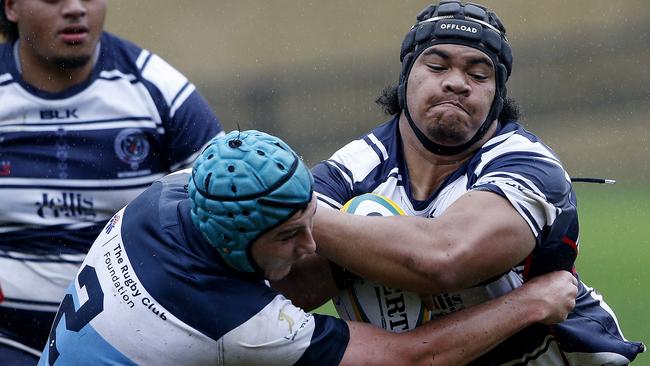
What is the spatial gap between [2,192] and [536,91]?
14.7 metres

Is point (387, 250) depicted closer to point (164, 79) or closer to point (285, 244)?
point (285, 244)

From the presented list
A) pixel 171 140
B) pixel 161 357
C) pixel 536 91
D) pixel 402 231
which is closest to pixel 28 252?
pixel 171 140

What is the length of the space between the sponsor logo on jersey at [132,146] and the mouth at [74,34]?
1.44 ft

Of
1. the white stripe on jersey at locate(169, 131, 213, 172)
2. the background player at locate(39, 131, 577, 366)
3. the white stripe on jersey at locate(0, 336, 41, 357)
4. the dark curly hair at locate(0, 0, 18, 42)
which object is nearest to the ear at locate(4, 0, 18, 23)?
the dark curly hair at locate(0, 0, 18, 42)

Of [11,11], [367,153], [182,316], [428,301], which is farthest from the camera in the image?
[11,11]

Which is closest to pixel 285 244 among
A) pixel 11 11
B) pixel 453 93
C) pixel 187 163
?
pixel 453 93

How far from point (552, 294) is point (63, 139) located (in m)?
2.24

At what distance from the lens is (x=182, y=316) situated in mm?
4090

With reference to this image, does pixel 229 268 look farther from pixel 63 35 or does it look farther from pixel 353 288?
pixel 63 35

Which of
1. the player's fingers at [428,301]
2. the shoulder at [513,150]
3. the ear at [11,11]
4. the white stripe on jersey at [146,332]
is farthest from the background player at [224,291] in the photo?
the ear at [11,11]

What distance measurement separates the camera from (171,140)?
550 centimetres

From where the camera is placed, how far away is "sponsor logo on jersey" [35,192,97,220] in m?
5.47

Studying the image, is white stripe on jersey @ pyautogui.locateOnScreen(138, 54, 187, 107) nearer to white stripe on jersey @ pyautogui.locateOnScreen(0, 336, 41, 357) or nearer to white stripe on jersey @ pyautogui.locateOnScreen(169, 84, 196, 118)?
white stripe on jersey @ pyautogui.locateOnScreen(169, 84, 196, 118)

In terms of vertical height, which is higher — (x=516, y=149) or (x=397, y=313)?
(x=516, y=149)
